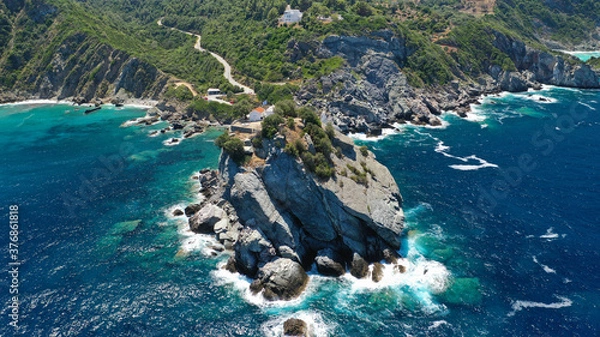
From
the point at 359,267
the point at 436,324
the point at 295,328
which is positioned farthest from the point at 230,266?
the point at 436,324

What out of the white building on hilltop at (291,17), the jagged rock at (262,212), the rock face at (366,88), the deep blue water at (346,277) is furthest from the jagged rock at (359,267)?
the white building on hilltop at (291,17)

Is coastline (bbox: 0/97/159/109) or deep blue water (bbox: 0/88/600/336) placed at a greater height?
deep blue water (bbox: 0/88/600/336)

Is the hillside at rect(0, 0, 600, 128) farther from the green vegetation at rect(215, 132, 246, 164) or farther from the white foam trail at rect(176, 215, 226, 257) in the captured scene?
the white foam trail at rect(176, 215, 226, 257)

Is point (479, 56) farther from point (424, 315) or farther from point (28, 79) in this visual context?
point (28, 79)

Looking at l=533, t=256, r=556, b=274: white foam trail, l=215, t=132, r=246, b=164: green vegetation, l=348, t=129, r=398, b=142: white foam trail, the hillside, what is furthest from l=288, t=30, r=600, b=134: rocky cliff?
Answer: l=533, t=256, r=556, b=274: white foam trail

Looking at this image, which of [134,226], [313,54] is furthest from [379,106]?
[134,226]

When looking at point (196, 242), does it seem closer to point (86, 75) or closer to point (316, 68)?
point (316, 68)
